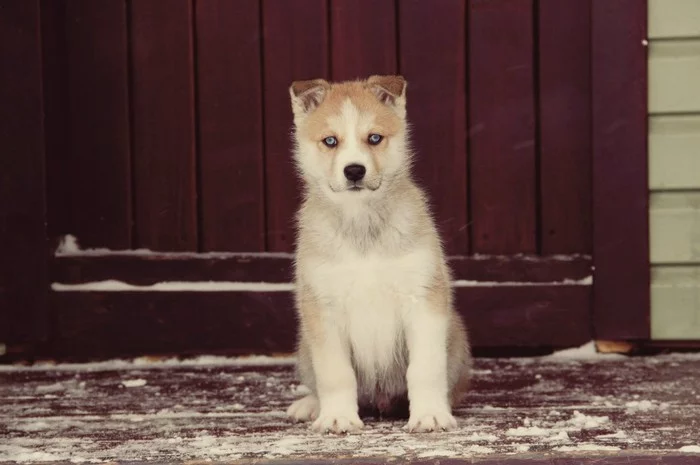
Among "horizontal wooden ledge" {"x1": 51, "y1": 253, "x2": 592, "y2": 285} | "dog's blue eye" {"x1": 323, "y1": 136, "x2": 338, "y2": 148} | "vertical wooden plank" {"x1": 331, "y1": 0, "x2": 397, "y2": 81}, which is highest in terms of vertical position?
"vertical wooden plank" {"x1": 331, "y1": 0, "x2": 397, "y2": 81}

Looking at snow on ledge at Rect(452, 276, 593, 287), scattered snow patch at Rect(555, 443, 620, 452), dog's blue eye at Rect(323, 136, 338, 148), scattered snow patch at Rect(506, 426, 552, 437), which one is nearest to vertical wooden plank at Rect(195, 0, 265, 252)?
snow on ledge at Rect(452, 276, 593, 287)

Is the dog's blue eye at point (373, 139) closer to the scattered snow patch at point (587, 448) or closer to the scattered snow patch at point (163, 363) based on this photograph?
the scattered snow patch at point (587, 448)

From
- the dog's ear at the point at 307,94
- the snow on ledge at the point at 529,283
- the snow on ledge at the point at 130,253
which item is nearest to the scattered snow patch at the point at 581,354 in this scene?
the snow on ledge at the point at 529,283

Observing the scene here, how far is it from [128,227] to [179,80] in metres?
0.65

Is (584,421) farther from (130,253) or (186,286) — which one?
(130,253)

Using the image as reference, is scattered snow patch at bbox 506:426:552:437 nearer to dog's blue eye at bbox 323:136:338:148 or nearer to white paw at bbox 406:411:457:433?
white paw at bbox 406:411:457:433

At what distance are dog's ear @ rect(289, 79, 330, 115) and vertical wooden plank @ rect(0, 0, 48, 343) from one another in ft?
5.00

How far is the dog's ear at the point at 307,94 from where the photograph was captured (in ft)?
10.8

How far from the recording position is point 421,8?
14.9 ft

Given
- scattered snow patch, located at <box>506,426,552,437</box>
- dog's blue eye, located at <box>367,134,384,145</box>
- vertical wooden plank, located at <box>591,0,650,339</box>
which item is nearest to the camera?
scattered snow patch, located at <box>506,426,552,437</box>

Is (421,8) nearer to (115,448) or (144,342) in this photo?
(144,342)

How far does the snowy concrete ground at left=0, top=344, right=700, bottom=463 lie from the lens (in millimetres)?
2781

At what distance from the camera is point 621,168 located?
4434mm

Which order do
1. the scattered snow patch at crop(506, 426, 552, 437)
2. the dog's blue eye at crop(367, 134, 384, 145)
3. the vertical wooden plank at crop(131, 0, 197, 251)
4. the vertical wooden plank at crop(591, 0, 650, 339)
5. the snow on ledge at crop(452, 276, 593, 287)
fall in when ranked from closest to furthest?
the scattered snow patch at crop(506, 426, 552, 437), the dog's blue eye at crop(367, 134, 384, 145), the vertical wooden plank at crop(591, 0, 650, 339), the snow on ledge at crop(452, 276, 593, 287), the vertical wooden plank at crop(131, 0, 197, 251)
